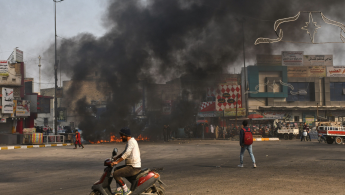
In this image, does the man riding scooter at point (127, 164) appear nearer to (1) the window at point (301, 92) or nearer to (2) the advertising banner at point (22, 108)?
(2) the advertising banner at point (22, 108)

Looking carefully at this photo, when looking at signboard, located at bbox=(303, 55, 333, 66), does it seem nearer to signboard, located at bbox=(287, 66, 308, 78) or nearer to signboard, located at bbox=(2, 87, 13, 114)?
signboard, located at bbox=(287, 66, 308, 78)

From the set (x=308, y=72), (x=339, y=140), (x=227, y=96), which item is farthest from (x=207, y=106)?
(x=339, y=140)

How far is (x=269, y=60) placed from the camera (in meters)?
44.9

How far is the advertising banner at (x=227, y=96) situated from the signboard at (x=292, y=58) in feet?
25.8

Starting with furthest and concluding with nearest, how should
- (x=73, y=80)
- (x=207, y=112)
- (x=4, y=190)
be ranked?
(x=207, y=112) → (x=73, y=80) → (x=4, y=190)

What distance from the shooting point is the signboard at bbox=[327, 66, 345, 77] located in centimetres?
4477

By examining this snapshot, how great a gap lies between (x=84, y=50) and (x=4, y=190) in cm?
2833

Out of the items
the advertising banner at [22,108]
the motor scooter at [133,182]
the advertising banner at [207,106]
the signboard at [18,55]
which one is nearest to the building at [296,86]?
the advertising banner at [207,106]

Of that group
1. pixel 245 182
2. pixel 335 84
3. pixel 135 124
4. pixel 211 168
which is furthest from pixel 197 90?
pixel 245 182

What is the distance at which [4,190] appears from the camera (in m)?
7.51

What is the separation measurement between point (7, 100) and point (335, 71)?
3940 cm

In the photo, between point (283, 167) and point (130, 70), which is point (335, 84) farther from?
point (283, 167)

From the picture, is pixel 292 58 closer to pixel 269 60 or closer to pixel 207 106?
pixel 269 60

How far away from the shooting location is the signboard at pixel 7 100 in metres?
33.4
